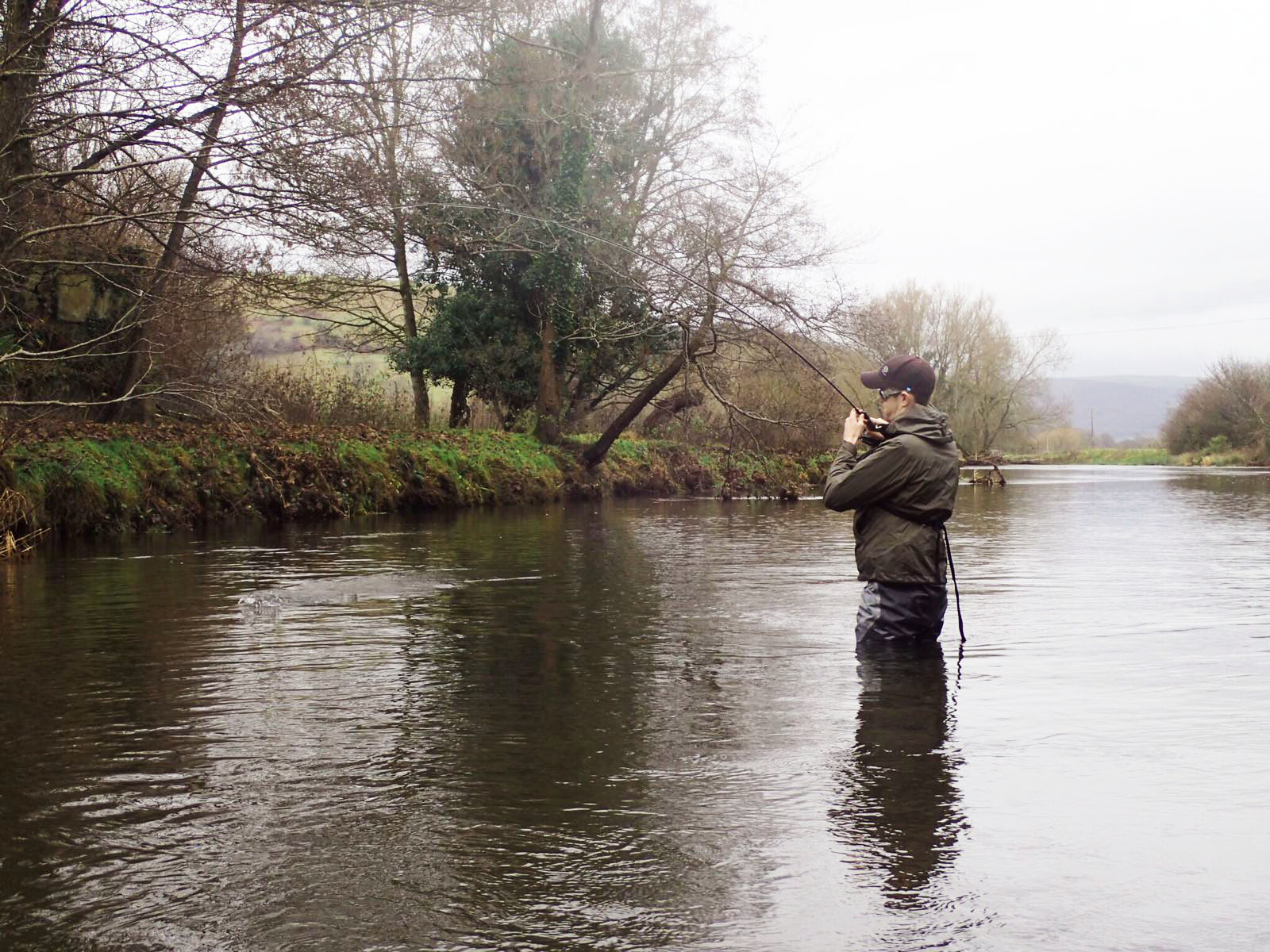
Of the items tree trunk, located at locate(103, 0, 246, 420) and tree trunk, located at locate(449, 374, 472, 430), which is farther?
tree trunk, located at locate(449, 374, 472, 430)

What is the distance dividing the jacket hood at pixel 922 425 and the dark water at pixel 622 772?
1.26 m

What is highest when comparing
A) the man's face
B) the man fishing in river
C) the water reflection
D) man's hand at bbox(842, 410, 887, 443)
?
the man's face

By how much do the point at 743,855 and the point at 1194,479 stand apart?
1805 inches


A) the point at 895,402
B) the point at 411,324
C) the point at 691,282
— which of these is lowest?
the point at 895,402

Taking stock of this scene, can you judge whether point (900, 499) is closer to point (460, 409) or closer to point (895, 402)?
point (895, 402)

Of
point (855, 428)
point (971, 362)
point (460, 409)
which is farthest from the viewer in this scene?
point (971, 362)

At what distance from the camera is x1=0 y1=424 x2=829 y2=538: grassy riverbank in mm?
16841

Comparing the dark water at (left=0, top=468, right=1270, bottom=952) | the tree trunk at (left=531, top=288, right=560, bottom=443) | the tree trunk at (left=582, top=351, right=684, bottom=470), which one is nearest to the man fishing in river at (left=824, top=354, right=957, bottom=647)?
the dark water at (left=0, top=468, right=1270, bottom=952)

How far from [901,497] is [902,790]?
2.90 meters

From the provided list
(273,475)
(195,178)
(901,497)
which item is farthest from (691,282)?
(273,475)

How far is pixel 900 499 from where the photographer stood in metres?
7.59

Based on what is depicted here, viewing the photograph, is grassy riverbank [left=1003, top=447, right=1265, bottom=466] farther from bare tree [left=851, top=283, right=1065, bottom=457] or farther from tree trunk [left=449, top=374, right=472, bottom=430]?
tree trunk [left=449, top=374, right=472, bottom=430]

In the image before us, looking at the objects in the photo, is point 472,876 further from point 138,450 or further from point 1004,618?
point 138,450

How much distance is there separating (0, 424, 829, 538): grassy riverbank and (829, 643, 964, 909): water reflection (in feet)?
36.3
